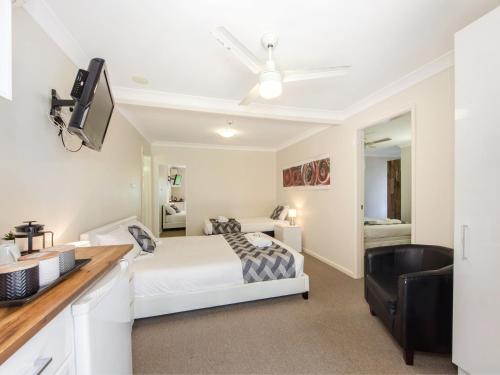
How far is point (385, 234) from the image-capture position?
4051 mm

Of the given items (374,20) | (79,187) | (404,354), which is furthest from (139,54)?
(404,354)

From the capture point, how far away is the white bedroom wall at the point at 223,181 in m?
5.71

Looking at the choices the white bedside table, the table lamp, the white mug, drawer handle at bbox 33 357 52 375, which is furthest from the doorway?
drawer handle at bbox 33 357 52 375

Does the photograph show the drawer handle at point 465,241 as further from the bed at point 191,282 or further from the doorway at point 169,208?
the doorway at point 169,208

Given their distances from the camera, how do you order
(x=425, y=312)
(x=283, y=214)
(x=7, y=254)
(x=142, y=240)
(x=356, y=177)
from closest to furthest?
(x=7, y=254) < (x=425, y=312) < (x=142, y=240) < (x=356, y=177) < (x=283, y=214)

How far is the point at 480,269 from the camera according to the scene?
1301 mm

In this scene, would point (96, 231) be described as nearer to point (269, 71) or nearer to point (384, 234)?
point (269, 71)

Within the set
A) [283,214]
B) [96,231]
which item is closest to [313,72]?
[96,231]

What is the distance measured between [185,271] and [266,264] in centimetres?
88

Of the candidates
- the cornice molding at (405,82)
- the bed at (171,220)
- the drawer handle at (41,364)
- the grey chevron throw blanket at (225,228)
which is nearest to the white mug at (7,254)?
the drawer handle at (41,364)

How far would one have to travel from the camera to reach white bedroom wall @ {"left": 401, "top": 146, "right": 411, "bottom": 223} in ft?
18.7

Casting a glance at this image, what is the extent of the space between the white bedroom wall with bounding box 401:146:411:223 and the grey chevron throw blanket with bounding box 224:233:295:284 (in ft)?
15.6

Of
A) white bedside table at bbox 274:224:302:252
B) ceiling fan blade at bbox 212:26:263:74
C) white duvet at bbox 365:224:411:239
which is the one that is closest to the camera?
ceiling fan blade at bbox 212:26:263:74

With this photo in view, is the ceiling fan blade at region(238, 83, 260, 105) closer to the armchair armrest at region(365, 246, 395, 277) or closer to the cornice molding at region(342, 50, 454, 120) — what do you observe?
the cornice molding at region(342, 50, 454, 120)
